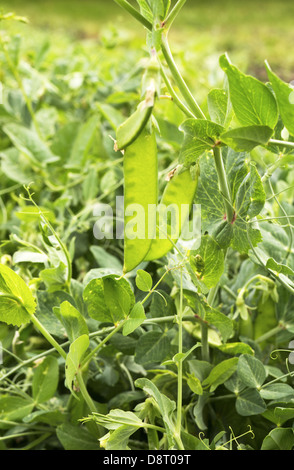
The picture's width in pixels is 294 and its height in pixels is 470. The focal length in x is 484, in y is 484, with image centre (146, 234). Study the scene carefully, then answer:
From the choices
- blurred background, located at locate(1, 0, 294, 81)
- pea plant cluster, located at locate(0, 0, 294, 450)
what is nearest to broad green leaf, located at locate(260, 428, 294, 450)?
pea plant cluster, located at locate(0, 0, 294, 450)

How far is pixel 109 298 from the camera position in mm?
439

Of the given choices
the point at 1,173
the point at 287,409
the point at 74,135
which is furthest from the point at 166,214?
the point at 1,173

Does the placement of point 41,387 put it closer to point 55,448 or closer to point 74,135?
point 55,448

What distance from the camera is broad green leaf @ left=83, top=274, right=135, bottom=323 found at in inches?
17.1

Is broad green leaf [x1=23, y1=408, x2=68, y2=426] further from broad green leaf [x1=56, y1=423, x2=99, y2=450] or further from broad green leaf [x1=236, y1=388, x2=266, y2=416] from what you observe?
broad green leaf [x1=236, y1=388, x2=266, y2=416]

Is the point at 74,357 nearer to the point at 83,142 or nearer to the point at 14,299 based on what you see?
the point at 14,299

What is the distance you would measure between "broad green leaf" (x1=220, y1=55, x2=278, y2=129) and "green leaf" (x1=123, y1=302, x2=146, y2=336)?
0.18 m

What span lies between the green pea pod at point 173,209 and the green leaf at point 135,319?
0.05 metres

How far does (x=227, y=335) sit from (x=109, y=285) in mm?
126

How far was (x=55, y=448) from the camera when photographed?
1.78ft

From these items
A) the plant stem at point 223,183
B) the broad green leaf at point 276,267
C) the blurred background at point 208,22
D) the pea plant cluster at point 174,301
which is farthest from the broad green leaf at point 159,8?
the blurred background at point 208,22

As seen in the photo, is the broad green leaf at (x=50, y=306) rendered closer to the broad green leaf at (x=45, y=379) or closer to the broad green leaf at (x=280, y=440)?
the broad green leaf at (x=45, y=379)

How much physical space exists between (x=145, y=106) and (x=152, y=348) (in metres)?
0.25

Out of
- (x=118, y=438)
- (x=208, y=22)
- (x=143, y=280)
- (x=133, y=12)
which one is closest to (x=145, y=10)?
(x=133, y=12)
